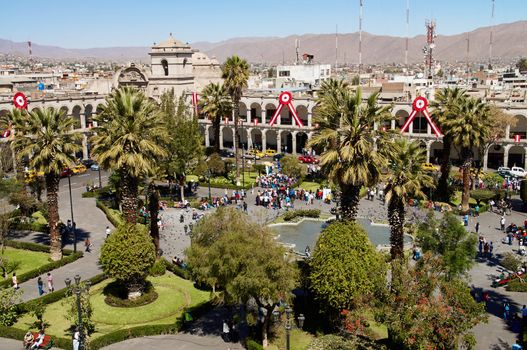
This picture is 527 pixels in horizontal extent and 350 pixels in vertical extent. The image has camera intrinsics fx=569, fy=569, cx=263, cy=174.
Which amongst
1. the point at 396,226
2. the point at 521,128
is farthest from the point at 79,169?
the point at 521,128

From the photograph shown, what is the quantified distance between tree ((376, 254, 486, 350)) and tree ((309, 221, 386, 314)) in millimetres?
1477

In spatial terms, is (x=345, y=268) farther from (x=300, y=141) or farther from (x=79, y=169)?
(x=300, y=141)

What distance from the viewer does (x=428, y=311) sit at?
1906 centimetres

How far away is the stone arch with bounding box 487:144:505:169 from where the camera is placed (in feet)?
201

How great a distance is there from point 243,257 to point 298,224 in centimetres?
1888

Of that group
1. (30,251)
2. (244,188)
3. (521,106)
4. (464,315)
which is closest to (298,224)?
(244,188)

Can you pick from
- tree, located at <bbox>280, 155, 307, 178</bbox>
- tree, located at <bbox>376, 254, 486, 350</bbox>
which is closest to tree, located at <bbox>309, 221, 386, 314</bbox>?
tree, located at <bbox>376, 254, 486, 350</bbox>

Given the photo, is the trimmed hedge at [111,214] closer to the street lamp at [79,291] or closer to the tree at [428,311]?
the street lamp at [79,291]

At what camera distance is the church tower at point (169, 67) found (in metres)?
69.4

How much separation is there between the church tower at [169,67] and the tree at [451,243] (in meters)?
48.6

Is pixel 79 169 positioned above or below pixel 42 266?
above

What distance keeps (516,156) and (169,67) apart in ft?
136

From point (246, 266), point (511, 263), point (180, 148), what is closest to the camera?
point (246, 266)

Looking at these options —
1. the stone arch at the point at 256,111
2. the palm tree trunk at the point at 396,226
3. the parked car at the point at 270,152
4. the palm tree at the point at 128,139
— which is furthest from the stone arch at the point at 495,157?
the palm tree at the point at 128,139
